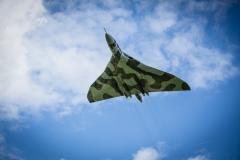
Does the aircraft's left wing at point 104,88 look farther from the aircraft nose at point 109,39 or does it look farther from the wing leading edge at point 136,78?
the aircraft nose at point 109,39

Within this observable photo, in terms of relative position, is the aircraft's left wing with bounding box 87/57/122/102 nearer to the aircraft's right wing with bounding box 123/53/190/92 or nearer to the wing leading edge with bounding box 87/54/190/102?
the wing leading edge with bounding box 87/54/190/102

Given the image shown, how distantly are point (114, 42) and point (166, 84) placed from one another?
715 cm

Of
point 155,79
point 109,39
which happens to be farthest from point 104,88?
point 109,39

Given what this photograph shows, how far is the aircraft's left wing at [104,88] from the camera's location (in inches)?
1165

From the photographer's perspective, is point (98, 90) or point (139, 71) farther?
point (98, 90)

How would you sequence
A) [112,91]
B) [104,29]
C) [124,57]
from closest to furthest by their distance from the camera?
[104,29] < [124,57] < [112,91]

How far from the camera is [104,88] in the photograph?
30609mm

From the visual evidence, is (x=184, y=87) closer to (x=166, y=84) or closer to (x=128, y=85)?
(x=166, y=84)

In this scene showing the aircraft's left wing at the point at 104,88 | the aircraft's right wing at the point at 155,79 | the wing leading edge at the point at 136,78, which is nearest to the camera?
the wing leading edge at the point at 136,78

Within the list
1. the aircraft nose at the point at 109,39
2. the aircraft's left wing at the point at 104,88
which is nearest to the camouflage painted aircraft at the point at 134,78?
the aircraft's left wing at the point at 104,88

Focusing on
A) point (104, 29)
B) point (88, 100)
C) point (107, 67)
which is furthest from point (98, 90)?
point (104, 29)

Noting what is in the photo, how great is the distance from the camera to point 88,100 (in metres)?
31.2

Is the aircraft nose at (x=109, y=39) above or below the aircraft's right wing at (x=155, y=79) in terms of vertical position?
above

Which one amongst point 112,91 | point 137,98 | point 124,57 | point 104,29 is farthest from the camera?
point 112,91
